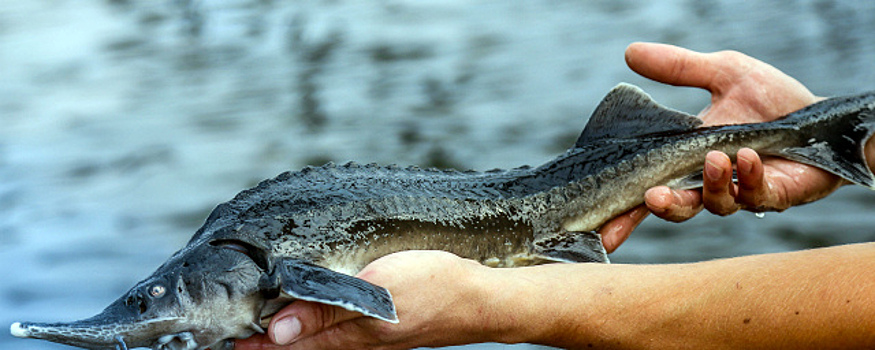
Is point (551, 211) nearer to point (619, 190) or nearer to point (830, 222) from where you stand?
point (619, 190)

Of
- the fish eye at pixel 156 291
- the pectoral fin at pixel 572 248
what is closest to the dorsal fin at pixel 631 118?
the pectoral fin at pixel 572 248

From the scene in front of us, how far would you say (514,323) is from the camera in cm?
238

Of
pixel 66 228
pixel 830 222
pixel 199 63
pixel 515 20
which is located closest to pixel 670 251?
pixel 830 222

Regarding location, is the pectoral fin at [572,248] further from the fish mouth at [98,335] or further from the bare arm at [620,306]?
the fish mouth at [98,335]

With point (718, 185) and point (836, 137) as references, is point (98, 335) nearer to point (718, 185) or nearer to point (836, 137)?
point (718, 185)

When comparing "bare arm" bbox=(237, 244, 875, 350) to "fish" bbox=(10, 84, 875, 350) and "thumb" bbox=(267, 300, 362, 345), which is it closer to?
"thumb" bbox=(267, 300, 362, 345)

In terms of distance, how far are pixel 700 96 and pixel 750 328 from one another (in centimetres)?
436

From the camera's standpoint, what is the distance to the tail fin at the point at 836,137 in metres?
2.95

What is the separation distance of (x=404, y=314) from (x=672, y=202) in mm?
1107

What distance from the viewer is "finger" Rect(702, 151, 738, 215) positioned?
109 inches

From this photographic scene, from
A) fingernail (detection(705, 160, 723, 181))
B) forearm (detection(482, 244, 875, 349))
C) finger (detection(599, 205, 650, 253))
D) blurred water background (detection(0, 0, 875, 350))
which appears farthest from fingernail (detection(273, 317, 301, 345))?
blurred water background (detection(0, 0, 875, 350))

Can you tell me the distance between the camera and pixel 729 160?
278cm

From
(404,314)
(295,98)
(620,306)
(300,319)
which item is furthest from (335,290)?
(295,98)

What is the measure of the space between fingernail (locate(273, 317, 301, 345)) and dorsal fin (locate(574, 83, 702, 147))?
1.26 m
